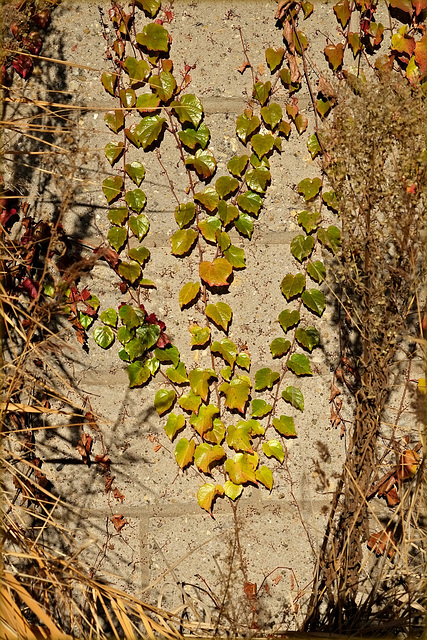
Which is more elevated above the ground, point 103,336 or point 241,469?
point 103,336

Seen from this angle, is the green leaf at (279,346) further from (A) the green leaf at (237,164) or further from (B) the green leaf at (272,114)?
(B) the green leaf at (272,114)

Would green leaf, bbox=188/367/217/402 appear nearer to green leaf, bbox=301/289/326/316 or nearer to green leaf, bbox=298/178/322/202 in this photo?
green leaf, bbox=301/289/326/316

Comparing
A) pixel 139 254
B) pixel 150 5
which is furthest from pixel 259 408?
pixel 150 5

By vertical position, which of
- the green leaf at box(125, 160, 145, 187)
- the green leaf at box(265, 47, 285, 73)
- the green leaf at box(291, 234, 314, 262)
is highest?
the green leaf at box(265, 47, 285, 73)

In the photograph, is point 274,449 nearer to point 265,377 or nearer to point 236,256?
point 265,377

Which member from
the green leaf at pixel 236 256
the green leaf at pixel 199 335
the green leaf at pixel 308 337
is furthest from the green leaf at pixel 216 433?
→ the green leaf at pixel 236 256

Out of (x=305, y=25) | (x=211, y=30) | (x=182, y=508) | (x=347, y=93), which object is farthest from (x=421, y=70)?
(x=182, y=508)

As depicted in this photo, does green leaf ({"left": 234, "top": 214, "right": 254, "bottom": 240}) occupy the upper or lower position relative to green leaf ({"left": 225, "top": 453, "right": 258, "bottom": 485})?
upper

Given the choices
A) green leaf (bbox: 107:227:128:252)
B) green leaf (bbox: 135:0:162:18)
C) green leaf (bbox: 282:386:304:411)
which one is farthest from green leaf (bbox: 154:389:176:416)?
green leaf (bbox: 135:0:162:18)
